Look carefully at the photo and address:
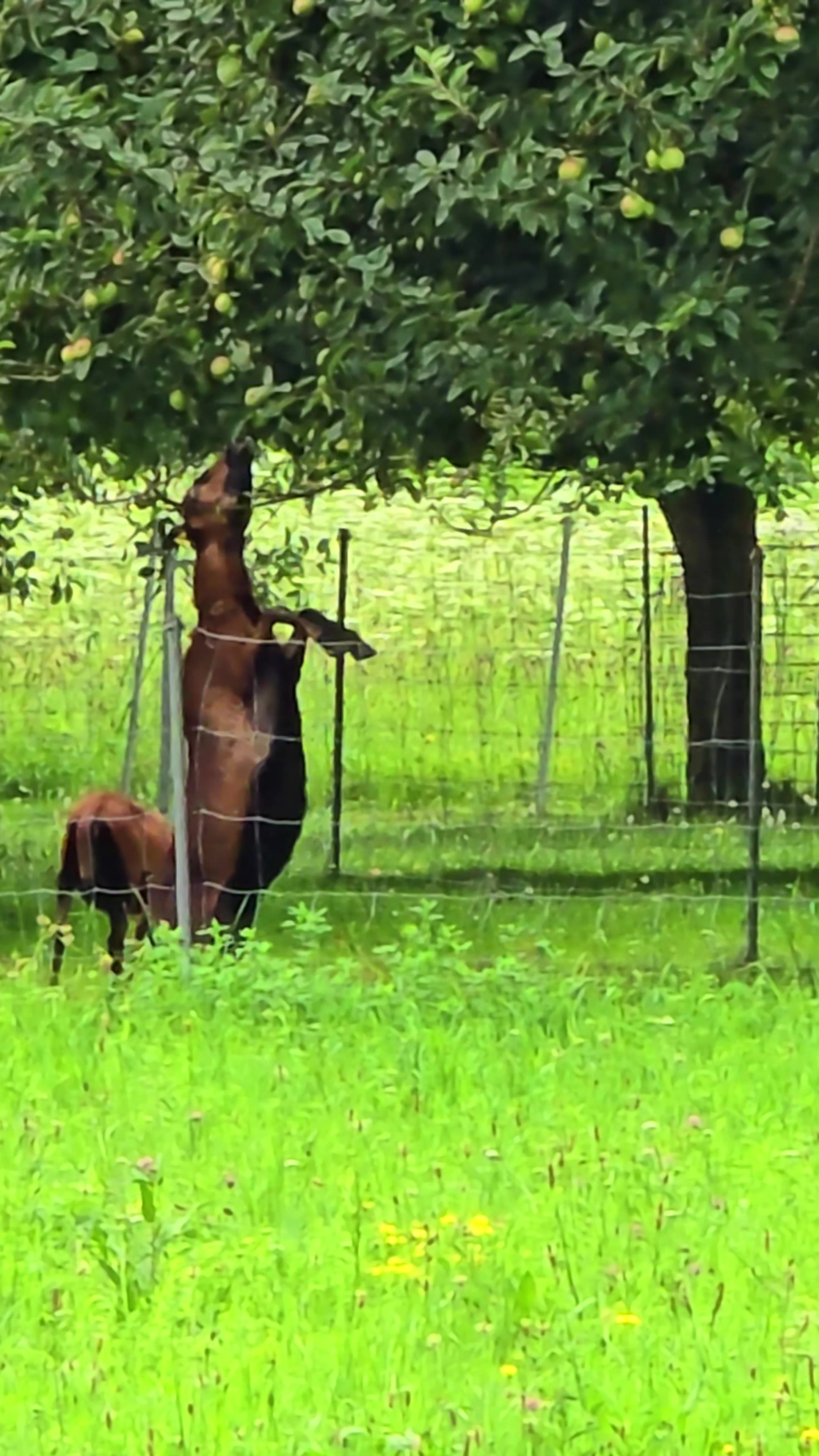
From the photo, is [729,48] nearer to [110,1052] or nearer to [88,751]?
[110,1052]

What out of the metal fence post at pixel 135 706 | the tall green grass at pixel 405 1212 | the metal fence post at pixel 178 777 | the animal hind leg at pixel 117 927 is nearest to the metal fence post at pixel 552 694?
the metal fence post at pixel 135 706

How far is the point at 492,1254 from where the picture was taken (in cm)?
700

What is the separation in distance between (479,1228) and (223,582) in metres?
6.02

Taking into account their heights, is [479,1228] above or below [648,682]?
below

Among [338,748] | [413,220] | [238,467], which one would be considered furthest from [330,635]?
[338,748]

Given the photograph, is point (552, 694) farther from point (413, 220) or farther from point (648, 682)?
point (413, 220)

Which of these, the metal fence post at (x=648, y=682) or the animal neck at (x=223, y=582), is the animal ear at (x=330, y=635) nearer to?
the animal neck at (x=223, y=582)

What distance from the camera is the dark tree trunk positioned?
17.7 m

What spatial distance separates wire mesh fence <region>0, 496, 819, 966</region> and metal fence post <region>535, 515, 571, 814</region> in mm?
52

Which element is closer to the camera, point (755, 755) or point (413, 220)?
point (413, 220)

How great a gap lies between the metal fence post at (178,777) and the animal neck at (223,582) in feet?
3.78

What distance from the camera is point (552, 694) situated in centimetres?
1878

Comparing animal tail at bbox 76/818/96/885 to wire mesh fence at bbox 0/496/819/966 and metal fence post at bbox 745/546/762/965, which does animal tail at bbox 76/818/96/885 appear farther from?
metal fence post at bbox 745/546/762/965

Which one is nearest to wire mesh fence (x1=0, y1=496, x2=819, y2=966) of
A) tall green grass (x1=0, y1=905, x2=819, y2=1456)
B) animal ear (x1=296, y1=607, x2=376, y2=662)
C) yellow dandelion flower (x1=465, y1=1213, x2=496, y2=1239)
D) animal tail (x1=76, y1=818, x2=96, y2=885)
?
animal tail (x1=76, y1=818, x2=96, y2=885)
